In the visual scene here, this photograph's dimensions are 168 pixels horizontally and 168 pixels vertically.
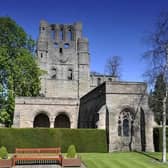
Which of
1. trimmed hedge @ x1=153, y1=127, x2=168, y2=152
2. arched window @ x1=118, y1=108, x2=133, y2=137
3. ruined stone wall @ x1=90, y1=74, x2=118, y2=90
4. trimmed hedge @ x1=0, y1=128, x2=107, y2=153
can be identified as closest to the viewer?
trimmed hedge @ x1=0, y1=128, x2=107, y2=153

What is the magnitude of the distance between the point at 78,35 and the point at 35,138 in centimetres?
3277

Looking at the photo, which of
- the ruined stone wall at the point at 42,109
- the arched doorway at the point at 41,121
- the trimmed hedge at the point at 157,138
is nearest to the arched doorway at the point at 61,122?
the ruined stone wall at the point at 42,109

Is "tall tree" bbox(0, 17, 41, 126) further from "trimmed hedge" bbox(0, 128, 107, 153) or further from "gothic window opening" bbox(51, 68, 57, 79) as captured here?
"gothic window opening" bbox(51, 68, 57, 79)

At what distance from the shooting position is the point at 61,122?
3694 centimetres

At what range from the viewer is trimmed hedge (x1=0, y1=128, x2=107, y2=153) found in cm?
2138

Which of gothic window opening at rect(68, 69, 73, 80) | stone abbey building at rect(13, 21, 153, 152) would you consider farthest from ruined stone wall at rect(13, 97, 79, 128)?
gothic window opening at rect(68, 69, 73, 80)

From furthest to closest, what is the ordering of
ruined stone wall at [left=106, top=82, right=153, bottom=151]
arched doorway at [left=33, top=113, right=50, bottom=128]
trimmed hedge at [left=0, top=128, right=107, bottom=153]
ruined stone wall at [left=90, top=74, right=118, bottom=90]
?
ruined stone wall at [left=90, top=74, right=118, bottom=90] < arched doorway at [left=33, top=113, right=50, bottom=128] < ruined stone wall at [left=106, top=82, right=153, bottom=151] < trimmed hedge at [left=0, top=128, right=107, bottom=153]

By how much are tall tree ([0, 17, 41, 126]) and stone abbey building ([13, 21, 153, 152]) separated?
4.32ft

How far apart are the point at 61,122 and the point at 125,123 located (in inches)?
590

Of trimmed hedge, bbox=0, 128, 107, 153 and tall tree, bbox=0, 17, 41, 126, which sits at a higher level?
tall tree, bbox=0, 17, 41, 126

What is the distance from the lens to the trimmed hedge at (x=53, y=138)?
21.4m

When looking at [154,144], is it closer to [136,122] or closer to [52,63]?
[136,122]

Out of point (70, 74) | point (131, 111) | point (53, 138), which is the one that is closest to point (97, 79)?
point (70, 74)

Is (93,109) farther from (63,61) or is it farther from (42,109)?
(63,61)
